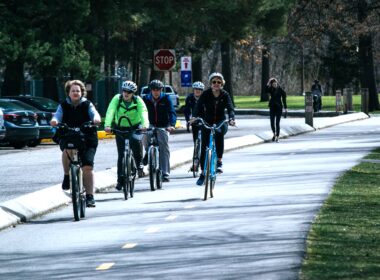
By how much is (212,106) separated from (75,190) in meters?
4.29

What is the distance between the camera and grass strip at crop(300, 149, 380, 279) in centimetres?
1062

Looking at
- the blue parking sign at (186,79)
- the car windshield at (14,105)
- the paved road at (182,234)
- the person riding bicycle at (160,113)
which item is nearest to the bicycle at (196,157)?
the paved road at (182,234)

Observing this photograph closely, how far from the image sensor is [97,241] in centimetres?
1330

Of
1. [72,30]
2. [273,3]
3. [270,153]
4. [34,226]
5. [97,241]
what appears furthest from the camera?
[273,3]

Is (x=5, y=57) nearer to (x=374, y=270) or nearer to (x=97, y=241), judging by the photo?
(x=97, y=241)

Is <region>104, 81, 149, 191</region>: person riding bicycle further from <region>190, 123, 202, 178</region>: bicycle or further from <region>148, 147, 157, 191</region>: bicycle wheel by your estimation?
<region>190, 123, 202, 178</region>: bicycle

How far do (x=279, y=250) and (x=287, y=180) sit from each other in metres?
9.58

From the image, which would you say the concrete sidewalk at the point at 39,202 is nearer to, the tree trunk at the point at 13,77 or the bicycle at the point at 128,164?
the bicycle at the point at 128,164

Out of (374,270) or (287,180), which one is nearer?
(374,270)

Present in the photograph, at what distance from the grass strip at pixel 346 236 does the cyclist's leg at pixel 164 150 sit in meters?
2.98

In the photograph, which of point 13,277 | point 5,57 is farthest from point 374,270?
point 5,57

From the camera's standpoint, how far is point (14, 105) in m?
35.9

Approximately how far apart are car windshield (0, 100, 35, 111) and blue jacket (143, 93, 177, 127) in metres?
14.5

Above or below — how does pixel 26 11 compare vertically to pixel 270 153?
above
